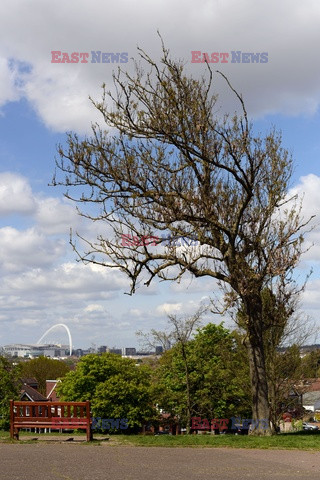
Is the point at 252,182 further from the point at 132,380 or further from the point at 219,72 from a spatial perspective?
the point at 132,380

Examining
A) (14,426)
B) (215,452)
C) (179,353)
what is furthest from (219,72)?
(179,353)

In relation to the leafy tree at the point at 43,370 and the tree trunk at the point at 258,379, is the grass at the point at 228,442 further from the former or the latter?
the leafy tree at the point at 43,370

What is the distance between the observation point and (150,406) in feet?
134

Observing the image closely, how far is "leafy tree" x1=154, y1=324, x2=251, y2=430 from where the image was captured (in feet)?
144

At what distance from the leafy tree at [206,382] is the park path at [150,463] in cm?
2758

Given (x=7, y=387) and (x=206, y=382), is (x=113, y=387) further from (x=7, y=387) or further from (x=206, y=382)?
(x=206, y=382)

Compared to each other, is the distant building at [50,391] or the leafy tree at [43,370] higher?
the leafy tree at [43,370]

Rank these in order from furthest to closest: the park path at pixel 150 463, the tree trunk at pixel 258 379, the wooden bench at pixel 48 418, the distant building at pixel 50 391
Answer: the distant building at pixel 50 391, the tree trunk at pixel 258 379, the wooden bench at pixel 48 418, the park path at pixel 150 463

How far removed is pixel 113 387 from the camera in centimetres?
4019

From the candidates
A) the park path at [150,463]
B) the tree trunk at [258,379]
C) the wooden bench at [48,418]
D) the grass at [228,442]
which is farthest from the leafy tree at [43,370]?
the park path at [150,463]

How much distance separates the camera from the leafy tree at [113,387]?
3978cm

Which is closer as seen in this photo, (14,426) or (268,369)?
(14,426)

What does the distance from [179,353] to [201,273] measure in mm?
30076

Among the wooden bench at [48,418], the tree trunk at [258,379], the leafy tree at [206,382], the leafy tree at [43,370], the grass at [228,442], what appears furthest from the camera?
the leafy tree at [43,370]
